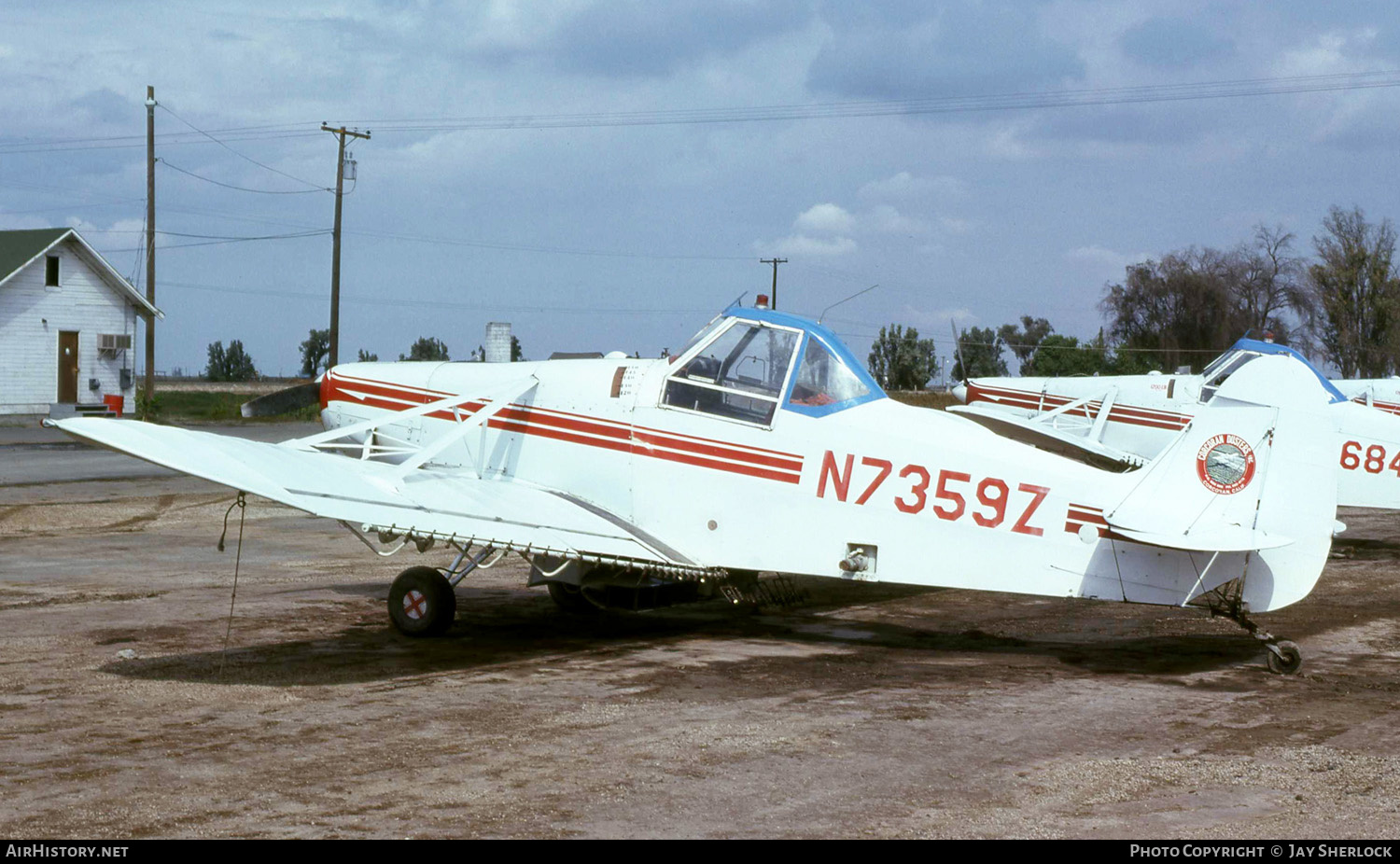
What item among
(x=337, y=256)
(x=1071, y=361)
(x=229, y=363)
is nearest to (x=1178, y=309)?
(x=1071, y=361)

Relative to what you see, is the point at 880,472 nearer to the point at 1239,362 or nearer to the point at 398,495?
the point at 398,495

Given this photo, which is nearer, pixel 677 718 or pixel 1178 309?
pixel 677 718

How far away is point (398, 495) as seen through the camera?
8.77 meters

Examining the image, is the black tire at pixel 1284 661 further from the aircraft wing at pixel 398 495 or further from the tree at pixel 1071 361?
the tree at pixel 1071 361

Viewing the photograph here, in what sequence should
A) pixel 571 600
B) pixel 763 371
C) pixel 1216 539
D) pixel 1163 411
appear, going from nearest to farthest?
pixel 1216 539 → pixel 763 371 → pixel 571 600 → pixel 1163 411

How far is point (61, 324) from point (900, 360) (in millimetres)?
28713

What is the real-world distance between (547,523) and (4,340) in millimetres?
38762

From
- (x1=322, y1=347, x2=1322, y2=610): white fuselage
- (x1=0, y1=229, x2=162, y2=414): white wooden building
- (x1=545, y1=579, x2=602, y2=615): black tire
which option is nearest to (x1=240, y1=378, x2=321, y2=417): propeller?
(x1=322, y1=347, x2=1322, y2=610): white fuselage

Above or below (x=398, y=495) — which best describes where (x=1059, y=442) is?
above

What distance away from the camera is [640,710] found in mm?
7551

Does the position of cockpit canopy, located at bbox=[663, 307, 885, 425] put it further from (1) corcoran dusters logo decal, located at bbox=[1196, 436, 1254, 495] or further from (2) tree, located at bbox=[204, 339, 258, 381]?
(2) tree, located at bbox=[204, 339, 258, 381]

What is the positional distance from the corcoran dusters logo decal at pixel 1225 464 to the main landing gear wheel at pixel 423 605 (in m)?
5.46

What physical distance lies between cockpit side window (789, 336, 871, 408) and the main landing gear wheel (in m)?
3.02

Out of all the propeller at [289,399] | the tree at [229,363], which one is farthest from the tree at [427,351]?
the tree at [229,363]
